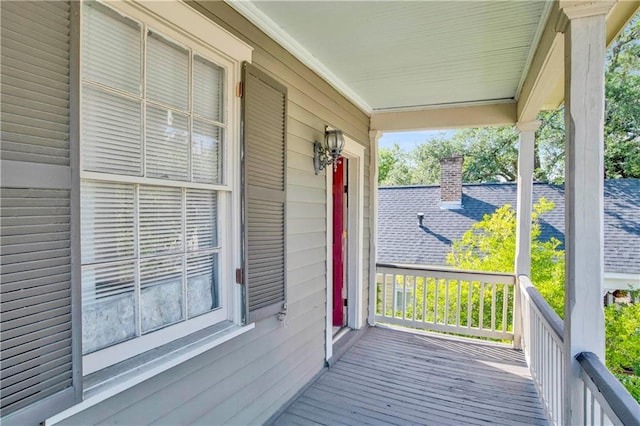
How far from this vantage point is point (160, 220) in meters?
1.61

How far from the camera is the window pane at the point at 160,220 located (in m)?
1.53

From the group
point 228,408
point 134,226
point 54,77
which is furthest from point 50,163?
point 228,408

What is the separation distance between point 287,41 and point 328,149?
0.94 m

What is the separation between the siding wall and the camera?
5.29ft

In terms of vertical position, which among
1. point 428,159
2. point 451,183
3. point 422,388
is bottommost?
point 422,388

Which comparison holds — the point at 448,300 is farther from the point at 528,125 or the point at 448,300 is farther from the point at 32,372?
the point at 32,372

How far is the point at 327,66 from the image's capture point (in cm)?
304

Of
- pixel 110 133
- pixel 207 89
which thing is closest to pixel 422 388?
pixel 207 89

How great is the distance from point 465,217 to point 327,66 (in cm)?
819

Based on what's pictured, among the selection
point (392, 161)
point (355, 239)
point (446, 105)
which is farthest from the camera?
point (392, 161)

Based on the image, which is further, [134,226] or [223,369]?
[223,369]

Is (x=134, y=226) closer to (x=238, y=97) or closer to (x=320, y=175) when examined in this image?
(x=238, y=97)

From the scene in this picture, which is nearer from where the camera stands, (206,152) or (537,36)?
(206,152)

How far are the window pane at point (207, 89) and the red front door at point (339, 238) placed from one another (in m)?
2.41
